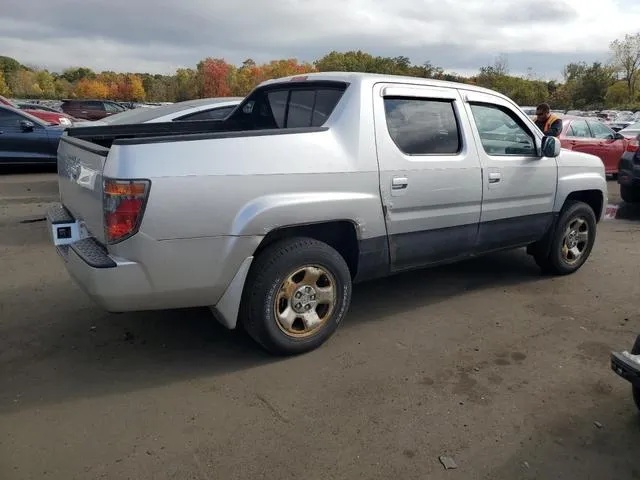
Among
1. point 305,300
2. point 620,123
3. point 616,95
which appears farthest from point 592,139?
point 616,95

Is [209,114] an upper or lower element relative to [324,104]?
upper

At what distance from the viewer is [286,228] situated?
11.7 ft

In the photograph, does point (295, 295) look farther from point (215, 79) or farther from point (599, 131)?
point (215, 79)

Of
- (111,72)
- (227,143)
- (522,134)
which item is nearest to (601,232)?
(522,134)

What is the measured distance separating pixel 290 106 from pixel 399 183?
1.26 metres

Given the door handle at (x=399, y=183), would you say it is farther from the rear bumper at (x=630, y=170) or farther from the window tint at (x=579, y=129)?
the window tint at (x=579, y=129)

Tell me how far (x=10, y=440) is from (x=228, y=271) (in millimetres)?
1429

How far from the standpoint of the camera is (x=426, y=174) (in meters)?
4.11

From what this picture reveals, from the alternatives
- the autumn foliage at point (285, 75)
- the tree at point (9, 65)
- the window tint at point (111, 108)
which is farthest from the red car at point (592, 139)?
the tree at point (9, 65)

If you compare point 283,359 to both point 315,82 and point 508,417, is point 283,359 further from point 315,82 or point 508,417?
point 315,82

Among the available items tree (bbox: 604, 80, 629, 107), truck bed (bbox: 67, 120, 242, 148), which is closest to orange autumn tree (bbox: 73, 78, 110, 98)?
tree (bbox: 604, 80, 629, 107)

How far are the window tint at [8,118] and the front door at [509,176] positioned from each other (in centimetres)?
1031

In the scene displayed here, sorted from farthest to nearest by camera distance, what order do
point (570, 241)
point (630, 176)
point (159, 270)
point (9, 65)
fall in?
point (9, 65), point (630, 176), point (570, 241), point (159, 270)

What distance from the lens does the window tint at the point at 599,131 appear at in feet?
41.0
